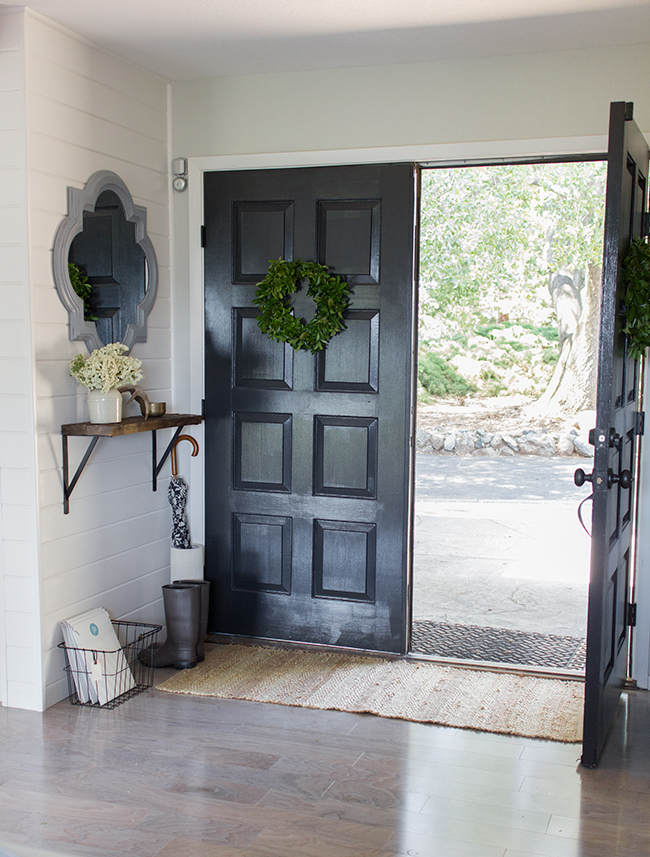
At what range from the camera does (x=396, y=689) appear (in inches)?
134

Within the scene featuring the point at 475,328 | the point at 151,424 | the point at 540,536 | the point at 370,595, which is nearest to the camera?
the point at 151,424

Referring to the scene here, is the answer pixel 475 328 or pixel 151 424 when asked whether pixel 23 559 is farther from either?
pixel 475 328

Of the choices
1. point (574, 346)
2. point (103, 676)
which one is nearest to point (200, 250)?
point (103, 676)

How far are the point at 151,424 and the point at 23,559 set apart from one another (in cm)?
→ 72

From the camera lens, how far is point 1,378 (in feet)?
10.3

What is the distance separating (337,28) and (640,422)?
193 cm

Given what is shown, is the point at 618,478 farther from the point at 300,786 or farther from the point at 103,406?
the point at 103,406

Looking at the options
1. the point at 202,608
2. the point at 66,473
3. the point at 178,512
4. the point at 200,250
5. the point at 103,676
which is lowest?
the point at 103,676

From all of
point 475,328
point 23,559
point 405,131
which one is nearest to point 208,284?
point 405,131

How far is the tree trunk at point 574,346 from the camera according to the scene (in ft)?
31.8

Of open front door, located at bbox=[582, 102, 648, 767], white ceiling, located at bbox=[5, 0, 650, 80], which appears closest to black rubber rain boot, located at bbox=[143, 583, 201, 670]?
open front door, located at bbox=[582, 102, 648, 767]

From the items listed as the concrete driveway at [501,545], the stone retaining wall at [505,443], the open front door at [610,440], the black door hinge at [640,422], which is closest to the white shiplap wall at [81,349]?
the concrete driveway at [501,545]

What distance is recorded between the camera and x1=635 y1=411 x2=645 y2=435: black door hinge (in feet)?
11.1

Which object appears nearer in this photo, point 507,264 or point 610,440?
point 610,440
